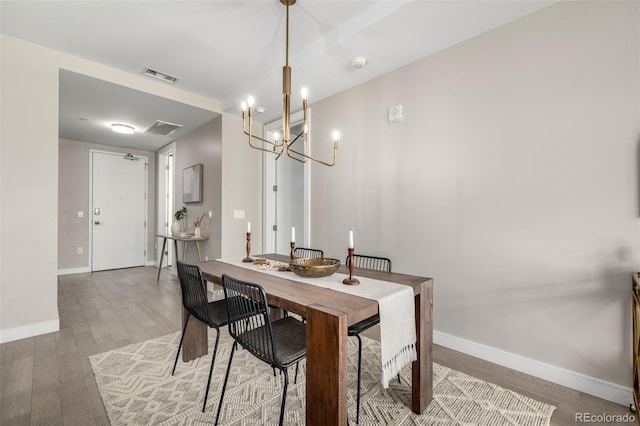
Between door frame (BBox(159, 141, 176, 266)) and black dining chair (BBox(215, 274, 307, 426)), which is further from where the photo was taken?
door frame (BBox(159, 141, 176, 266))

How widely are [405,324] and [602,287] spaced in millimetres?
1276

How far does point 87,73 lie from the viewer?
285 centimetres

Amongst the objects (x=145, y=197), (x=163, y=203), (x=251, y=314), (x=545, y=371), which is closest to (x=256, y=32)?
(x=251, y=314)

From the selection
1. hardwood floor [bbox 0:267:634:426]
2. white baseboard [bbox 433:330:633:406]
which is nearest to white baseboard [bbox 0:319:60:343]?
hardwood floor [bbox 0:267:634:426]

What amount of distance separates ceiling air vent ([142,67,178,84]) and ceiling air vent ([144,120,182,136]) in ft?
3.96

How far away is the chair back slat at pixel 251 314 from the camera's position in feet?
4.39

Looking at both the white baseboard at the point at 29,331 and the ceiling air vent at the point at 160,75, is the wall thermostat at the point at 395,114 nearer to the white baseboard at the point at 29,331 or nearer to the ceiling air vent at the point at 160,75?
the ceiling air vent at the point at 160,75

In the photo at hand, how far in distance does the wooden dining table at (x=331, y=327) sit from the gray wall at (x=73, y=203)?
4985mm

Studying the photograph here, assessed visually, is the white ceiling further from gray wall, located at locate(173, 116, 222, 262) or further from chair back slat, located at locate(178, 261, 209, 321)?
chair back slat, located at locate(178, 261, 209, 321)

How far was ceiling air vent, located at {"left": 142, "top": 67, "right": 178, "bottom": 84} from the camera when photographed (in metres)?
3.04

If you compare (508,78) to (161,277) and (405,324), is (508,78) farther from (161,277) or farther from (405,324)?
(161,277)
